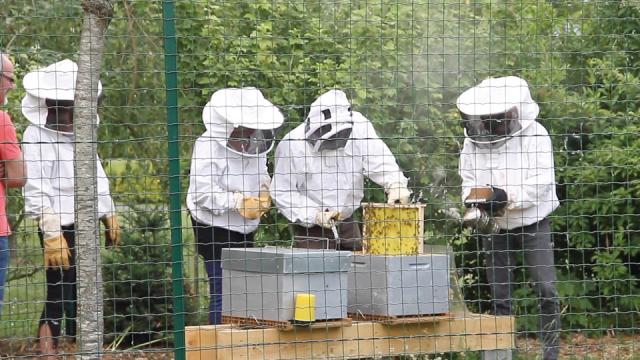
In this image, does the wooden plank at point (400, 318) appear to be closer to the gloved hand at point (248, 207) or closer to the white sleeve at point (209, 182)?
the gloved hand at point (248, 207)

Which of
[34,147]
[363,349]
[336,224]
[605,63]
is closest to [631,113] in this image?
[605,63]

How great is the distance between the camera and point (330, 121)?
6.48m

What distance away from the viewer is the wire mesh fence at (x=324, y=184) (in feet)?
18.4

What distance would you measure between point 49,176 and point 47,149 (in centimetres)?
19

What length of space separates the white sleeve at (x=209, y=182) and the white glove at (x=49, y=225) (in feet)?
2.75

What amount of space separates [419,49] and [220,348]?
347 centimetres

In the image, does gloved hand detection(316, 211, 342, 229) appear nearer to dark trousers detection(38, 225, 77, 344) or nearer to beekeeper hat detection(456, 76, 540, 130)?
beekeeper hat detection(456, 76, 540, 130)

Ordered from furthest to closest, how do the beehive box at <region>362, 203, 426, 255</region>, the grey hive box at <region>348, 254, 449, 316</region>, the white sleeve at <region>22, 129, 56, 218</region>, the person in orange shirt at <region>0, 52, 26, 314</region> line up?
the white sleeve at <region>22, 129, 56, 218</region> < the beehive box at <region>362, 203, 426, 255</region> < the grey hive box at <region>348, 254, 449, 316</region> < the person in orange shirt at <region>0, 52, 26, 314</region>

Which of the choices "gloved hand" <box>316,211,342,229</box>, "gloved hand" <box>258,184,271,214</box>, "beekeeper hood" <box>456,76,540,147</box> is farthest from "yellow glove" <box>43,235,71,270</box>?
"beekeeper hood" <box>456,76,540,147</box>

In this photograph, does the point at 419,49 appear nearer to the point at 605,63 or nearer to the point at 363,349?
the point at 605,63

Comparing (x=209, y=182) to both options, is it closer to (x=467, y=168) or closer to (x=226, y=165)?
(x=226, y=165)

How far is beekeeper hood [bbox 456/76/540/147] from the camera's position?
21.3ft

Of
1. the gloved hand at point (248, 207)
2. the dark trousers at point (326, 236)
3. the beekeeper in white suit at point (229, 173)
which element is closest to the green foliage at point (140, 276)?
the beekeeper in white suit at point (229, 173)

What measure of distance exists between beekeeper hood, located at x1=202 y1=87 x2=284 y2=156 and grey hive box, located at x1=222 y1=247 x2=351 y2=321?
996 millimetres
